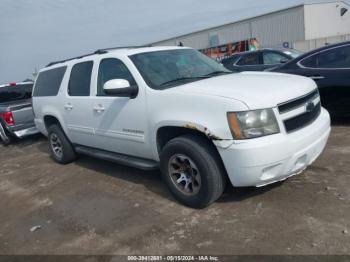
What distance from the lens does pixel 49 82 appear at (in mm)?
6598

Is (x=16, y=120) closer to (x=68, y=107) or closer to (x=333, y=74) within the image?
(x=68, y=107)

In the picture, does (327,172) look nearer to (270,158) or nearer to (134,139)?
(270,158)

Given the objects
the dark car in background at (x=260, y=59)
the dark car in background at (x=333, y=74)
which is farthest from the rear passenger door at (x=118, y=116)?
the dark car in background at (x=260, y=59)

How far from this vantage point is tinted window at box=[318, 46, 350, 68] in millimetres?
6164

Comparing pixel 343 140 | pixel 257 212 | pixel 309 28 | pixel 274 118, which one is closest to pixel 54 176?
pixel 257 212

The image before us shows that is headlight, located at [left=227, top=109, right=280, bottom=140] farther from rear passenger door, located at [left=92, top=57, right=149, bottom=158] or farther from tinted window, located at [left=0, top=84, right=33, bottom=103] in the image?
tinted window, located at [left=0, top=84, right=33, bottom=103]

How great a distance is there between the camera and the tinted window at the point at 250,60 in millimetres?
10234

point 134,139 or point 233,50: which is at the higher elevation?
point 134,139

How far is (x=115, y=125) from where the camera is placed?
4801mm

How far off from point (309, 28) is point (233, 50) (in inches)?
421

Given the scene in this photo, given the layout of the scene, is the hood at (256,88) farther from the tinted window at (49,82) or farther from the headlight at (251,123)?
the tinted window at (49,82)

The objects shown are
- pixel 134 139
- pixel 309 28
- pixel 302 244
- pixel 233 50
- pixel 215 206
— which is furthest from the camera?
pixel 309 28

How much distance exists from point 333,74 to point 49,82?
4.95 meters

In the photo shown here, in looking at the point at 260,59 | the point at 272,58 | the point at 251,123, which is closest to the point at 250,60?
the point at 260,59
